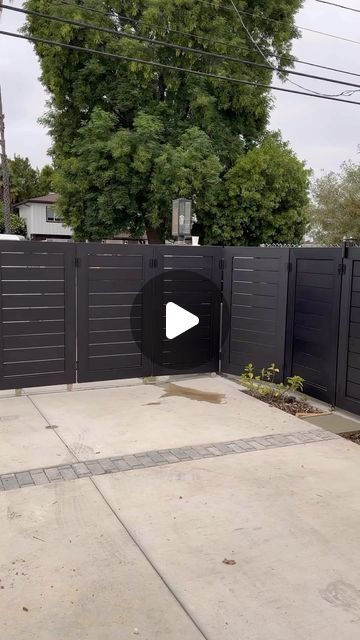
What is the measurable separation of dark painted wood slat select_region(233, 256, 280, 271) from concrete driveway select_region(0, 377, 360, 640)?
2005 mm

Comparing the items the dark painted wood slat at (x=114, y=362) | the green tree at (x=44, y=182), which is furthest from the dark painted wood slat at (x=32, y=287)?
the green tree at (x=44, y=182)

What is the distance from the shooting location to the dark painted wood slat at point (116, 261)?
661 cm

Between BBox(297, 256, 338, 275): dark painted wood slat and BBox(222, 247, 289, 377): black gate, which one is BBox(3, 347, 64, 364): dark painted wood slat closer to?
BBox(222, 247, 289, 377): black gate

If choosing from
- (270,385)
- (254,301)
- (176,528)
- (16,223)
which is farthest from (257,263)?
(16,223)

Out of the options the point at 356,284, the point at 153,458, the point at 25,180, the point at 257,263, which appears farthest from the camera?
the point at 25,180

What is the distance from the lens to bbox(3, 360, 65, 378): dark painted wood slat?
20.7ft

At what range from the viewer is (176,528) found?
11.1 feet

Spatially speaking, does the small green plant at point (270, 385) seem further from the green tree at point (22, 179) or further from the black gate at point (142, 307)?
the green tree at point (22, 179)

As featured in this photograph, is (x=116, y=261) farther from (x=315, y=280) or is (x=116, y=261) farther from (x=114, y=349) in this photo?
(x=315, y=280)

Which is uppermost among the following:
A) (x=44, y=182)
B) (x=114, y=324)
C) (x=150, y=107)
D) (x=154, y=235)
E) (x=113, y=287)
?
(x=44, y=182)

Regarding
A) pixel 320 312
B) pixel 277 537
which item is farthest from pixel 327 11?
pixel 277 537

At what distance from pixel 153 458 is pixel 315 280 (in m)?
2.91

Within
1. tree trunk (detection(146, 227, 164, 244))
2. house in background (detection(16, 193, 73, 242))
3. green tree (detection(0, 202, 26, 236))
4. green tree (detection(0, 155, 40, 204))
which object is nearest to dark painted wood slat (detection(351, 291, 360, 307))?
tree trunk (detection(146, 227, 164, 244))

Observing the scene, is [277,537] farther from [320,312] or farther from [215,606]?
[320,312]
